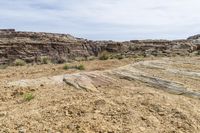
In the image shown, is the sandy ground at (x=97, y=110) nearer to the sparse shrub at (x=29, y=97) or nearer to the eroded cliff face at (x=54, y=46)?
the sparse shrub at (x=29, y=97)

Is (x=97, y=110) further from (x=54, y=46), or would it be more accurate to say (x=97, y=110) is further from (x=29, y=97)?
(x=54, y=46)

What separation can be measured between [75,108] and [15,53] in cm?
2430

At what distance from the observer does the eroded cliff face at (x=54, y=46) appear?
34.1m

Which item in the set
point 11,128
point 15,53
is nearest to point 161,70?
point 11,128

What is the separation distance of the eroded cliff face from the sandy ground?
2007 centimetres

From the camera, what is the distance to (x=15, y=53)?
113ft

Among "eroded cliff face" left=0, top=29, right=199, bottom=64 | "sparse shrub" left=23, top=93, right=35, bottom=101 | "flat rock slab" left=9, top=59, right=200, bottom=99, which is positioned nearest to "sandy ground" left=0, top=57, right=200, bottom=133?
"sparse shrub" left=23, top=93, right=35, bottom=101

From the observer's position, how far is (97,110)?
10.9 m

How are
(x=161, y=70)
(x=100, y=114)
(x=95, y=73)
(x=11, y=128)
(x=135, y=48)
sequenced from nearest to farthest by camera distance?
(x=11, y=128)
(x=100, y=114)
(x=95, y=73)
(x=161, y=70)
(x=135, y=48)

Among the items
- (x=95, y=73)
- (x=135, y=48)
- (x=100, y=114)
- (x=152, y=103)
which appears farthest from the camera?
(x=135, y=48)

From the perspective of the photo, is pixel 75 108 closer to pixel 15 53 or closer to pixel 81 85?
pixel 81 85

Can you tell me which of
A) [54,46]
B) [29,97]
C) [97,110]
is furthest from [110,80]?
[54,46]

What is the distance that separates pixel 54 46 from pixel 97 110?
26.5 m

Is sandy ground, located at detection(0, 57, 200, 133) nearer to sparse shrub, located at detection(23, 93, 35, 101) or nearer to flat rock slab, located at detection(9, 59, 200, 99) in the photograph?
sparse shrub, located at detection(23, 93, 35, 101)
